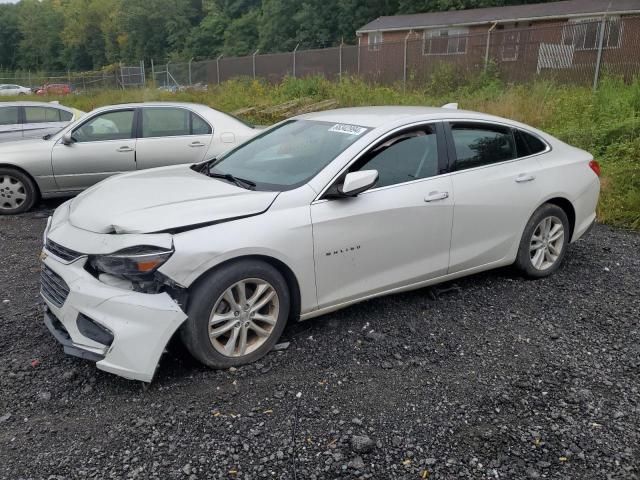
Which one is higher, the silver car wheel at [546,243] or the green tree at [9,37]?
the green tree at [9,37]

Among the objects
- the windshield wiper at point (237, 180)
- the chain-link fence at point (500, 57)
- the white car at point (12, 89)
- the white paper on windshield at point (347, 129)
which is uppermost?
the chain-link fence at point (500, 57)

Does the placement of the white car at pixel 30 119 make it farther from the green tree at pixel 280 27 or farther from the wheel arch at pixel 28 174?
the green tree at pixel 280 27

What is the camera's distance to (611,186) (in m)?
7.51

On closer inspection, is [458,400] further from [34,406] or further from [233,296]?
[34,406]

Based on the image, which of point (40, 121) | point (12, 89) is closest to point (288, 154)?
point (40, 121)

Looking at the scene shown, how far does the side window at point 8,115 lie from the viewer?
11117 millimetres

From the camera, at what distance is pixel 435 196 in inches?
164

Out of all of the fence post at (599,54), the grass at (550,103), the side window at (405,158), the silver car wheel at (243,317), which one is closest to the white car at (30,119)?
the grass at (550,103)

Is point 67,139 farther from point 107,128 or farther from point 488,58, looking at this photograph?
point 488,58

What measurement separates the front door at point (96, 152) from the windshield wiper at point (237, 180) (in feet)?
12.9

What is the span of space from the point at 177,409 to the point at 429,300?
7.46 feet

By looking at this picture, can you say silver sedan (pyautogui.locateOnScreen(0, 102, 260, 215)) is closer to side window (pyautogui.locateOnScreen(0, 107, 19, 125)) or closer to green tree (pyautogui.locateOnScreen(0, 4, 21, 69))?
side window (pyautogui.locateOnScreen(0, 107, 19, 125))

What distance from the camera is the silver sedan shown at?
25.1ft

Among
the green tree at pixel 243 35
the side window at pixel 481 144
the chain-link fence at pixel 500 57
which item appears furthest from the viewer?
the green tree at pixel 243 35
